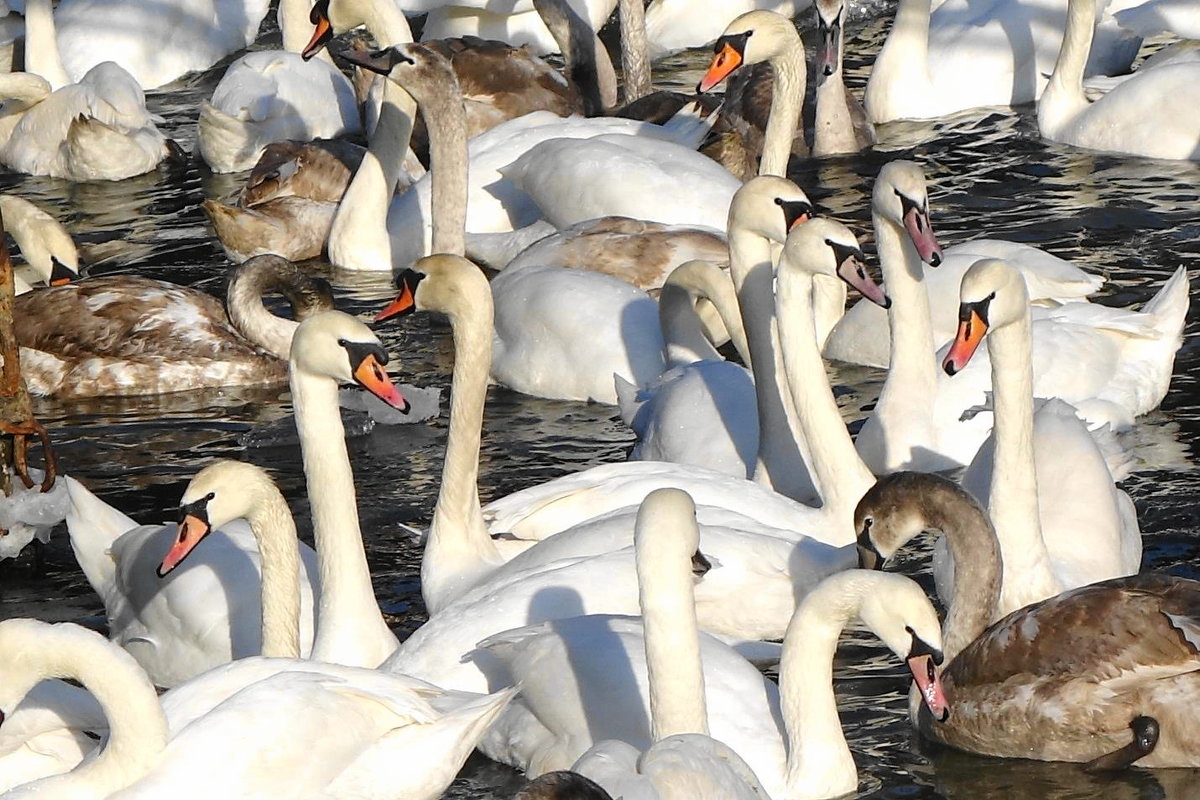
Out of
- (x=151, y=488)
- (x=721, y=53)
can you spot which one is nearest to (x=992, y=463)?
(x=151, y=488)

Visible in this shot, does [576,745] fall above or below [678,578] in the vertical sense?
below

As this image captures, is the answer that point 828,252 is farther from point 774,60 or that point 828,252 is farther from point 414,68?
point 414,68

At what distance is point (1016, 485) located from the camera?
724cm

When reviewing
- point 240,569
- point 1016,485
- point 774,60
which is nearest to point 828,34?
point 774,60

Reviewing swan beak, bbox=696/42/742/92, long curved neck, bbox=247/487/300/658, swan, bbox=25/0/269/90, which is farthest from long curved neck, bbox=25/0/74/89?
Result: long curved neck, bbox=247/487/300/658

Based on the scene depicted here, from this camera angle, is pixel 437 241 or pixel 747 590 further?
pixel 437 241

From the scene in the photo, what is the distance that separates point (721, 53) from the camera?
11430 millimetres

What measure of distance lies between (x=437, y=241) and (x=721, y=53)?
170 cm

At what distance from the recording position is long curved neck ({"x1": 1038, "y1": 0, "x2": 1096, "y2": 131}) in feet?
43.8

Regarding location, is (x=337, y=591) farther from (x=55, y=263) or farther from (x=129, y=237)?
(x=129, y=237)

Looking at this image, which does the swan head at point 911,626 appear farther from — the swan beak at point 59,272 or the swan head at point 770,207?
the swan beak at point 59,272

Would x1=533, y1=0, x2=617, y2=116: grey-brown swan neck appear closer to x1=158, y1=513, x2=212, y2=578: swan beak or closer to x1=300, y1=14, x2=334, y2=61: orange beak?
x1=300, y1=14, x2=334, y2=61: orange beak

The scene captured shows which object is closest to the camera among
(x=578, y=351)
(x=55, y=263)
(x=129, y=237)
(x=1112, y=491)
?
(x=1112, y=491)

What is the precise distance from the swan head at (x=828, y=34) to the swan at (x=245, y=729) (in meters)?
7.68
